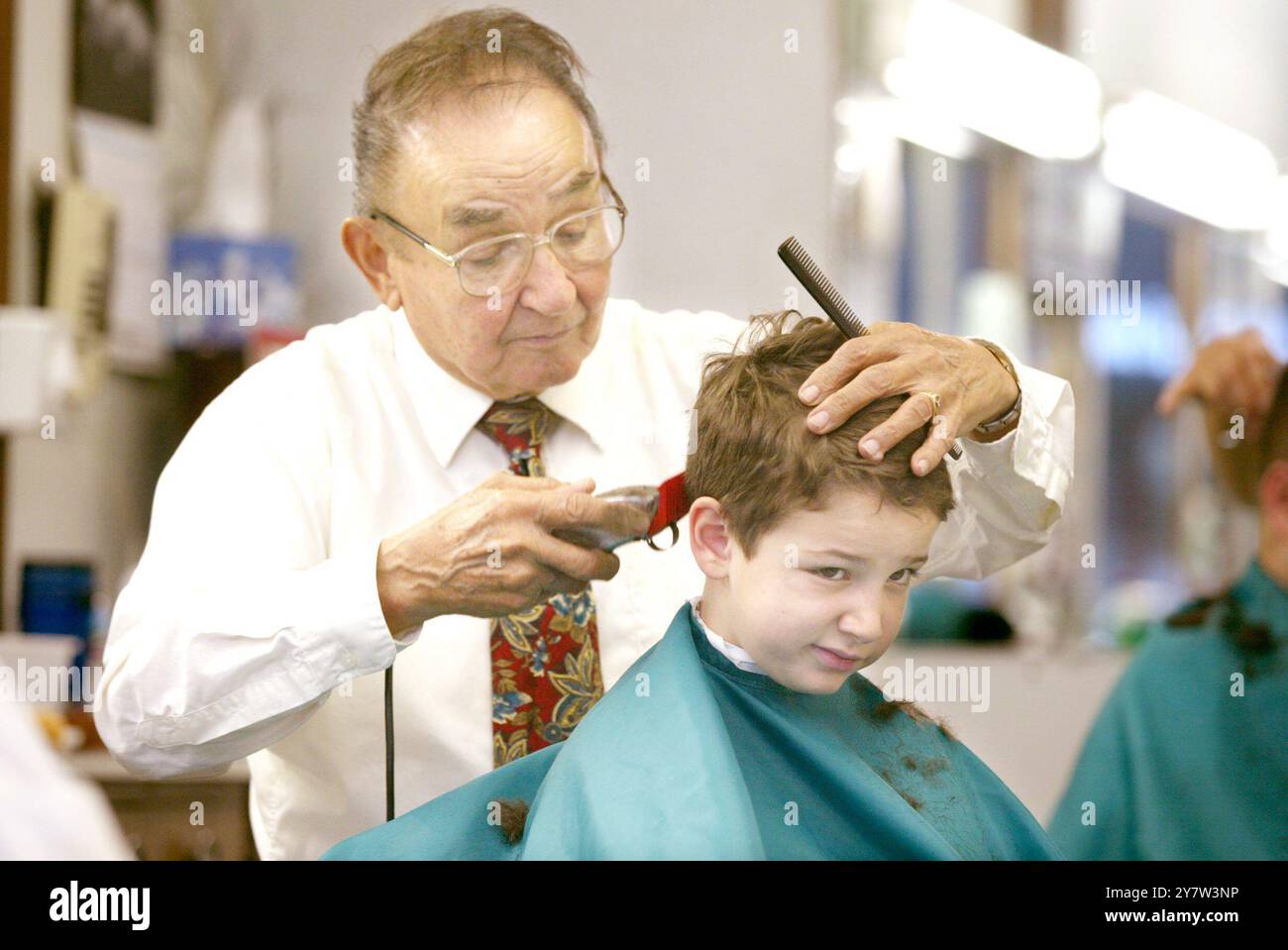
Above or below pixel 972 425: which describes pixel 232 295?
above

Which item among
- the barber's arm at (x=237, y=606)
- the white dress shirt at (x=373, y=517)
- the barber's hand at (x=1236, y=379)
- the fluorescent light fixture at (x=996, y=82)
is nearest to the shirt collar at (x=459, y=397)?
the white dress shirt at (x=373, y=517)

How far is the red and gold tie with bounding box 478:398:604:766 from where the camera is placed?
→ 1.65 m

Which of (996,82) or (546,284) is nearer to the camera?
(546,284)

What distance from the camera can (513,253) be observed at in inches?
61.7

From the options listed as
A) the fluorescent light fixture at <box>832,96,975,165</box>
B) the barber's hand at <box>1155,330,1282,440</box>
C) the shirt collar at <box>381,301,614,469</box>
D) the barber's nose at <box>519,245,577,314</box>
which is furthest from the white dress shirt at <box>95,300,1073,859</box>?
the barber's hand at <box>1155,330,1282,440</box>

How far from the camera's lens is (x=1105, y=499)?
2725 mm

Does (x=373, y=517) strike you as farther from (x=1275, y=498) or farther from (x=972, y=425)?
(x=1275, y=498)

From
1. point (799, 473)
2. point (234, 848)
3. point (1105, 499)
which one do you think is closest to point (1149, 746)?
point (1105, 499)

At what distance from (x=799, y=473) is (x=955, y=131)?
3.68 ft

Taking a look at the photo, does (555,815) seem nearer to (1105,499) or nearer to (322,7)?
(322,7)

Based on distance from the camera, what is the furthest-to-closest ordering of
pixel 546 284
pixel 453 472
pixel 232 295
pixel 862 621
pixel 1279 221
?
pixel 1279 221 < pixel 232 295 < pixel 453 472 < pixel 546 284 < pixel 862 621

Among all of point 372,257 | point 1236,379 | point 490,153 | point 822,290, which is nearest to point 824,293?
point 822,290

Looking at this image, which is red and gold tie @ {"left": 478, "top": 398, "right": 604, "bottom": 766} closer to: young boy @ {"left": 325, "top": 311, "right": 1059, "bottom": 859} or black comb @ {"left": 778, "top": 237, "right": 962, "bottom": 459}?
young boy @ {"left": 325, "top": 311, "right": 1059, "bottom": 859}

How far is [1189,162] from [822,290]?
1173mm
